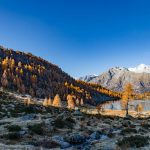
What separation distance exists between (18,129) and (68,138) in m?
6.76

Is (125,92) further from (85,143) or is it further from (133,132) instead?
(85,143)

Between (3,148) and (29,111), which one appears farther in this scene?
(29,111)

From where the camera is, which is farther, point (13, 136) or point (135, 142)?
point (13, 136)

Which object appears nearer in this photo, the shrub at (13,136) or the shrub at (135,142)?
the shrub at (135,142)

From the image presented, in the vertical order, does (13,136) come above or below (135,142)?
below

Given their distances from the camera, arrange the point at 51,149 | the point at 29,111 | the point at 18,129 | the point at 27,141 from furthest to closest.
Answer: the point at 29,111 < the point at 18,129 < the point at 27,141 < the point at 51,149

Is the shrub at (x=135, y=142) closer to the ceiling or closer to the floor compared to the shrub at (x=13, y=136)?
closer to the ceiling

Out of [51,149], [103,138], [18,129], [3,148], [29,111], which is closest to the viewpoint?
[3,148]

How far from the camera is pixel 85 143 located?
2442 centimetres

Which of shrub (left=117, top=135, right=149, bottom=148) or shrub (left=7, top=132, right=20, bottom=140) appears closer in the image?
shrub (left=117, top=135, right=149, bottom=148)

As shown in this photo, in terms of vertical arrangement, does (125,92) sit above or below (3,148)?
above

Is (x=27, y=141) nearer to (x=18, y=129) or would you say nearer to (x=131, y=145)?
(x=18, y=129)

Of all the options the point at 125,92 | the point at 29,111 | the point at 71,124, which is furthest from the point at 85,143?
the point at 125,92

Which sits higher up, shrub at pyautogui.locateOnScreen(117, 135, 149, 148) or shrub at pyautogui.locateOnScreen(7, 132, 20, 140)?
shrub at pyautogui.locateOnScreen(117, 135, 149, 148)
